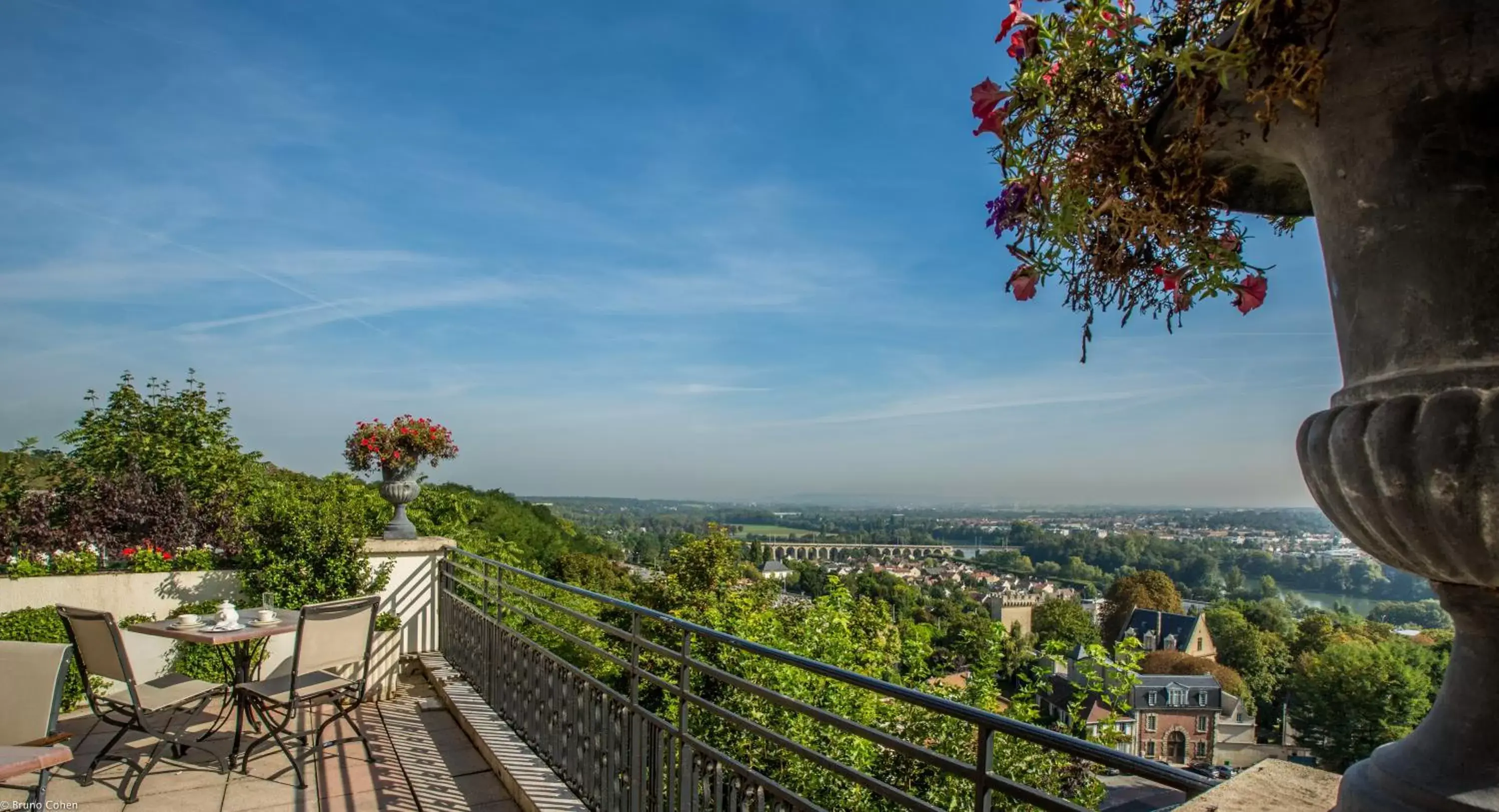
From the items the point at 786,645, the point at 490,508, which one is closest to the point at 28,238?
the point at 490,508

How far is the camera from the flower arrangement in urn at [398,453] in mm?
6273

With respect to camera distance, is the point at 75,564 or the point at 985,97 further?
the point at 75,564

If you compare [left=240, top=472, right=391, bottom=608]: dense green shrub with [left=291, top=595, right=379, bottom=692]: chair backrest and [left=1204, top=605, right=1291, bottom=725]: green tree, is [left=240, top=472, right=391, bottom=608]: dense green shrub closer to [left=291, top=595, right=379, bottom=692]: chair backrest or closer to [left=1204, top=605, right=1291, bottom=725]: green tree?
[left=291, top=595, right=379, bottom=692]: chair backrest

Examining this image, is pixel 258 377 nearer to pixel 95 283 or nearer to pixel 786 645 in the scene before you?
pixel 95 283

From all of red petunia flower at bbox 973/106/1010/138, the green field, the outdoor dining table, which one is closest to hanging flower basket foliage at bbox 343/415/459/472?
the outdoor dining table

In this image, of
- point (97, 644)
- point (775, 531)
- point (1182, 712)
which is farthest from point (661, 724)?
point (775, 531)

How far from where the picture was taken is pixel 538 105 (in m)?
11.5

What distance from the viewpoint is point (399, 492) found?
20.9ft

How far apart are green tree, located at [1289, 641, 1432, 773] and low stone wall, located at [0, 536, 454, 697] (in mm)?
10902

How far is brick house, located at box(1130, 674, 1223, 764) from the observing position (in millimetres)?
17531

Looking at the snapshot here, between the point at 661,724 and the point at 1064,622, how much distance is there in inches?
768

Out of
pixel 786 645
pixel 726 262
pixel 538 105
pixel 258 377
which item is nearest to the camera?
pixel 786 645

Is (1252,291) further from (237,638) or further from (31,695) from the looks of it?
(237,638)

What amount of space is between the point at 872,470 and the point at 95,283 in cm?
3677
